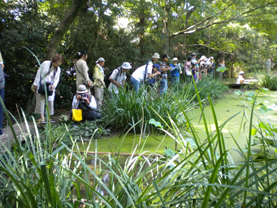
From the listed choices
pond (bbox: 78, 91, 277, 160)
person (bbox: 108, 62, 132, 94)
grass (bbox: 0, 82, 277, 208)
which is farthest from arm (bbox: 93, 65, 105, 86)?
grass (bbox: 0, 82, 277, 208)

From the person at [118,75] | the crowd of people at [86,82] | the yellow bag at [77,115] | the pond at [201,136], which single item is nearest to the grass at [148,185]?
the pond at [201,136]

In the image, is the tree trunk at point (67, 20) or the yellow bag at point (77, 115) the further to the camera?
the tree trunk at point (67, 20)

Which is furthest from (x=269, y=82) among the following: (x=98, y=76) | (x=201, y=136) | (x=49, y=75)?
(x=49, y=75)

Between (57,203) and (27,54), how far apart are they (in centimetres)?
542

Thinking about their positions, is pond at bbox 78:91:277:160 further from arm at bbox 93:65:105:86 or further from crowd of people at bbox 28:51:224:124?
arm at bbox 93:65:105:86

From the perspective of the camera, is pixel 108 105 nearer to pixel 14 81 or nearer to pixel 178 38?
pixel 14 81

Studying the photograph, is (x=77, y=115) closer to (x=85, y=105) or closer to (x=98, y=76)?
(x=85, y=105)

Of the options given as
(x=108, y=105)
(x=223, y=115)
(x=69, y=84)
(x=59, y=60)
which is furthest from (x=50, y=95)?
(x=223, y=115)

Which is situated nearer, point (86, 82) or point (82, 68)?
point (82, 68)

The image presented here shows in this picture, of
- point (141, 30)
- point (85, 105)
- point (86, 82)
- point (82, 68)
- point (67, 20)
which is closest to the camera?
point (85, 105)

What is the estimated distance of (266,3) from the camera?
911 cm

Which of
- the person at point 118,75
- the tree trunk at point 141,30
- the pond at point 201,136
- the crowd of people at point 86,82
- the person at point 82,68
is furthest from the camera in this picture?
the tree trunk at point 141,30

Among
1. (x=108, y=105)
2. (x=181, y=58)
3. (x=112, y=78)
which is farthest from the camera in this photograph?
(x=181, y=58)

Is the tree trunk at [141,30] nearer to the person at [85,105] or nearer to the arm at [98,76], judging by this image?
the arm at [98,76]
